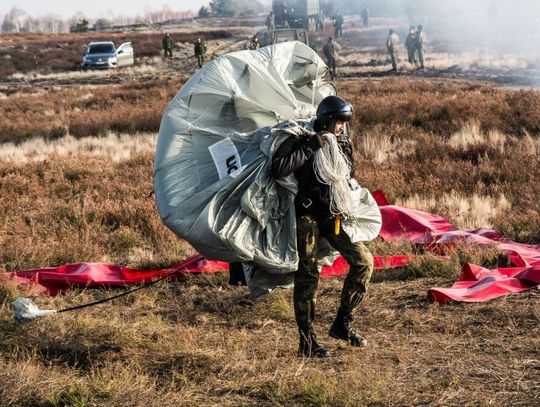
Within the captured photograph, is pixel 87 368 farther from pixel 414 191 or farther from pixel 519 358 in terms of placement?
pixel 414 191

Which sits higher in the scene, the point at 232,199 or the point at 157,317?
the point at 232,199

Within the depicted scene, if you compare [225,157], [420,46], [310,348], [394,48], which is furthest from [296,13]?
[310,348]

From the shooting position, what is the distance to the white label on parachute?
551 cm

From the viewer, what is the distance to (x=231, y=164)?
218 inches

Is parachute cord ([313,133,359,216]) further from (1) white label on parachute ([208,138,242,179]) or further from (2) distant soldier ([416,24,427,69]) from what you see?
(2) distant soldier ([416,24,427,69])

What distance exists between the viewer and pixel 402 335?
5.74 m

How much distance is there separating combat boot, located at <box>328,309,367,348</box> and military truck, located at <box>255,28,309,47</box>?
75.7 feet

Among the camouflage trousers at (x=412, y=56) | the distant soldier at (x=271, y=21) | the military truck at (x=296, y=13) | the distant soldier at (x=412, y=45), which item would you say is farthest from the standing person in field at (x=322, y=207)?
the distant soldier at (x=271, y=21)

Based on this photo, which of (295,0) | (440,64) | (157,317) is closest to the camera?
(157,317)

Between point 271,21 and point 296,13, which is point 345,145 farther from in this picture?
point 296,13

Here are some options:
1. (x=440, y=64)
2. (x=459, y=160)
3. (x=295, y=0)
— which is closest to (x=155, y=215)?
(x=459, y=160)

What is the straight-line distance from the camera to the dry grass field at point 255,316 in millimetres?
4609

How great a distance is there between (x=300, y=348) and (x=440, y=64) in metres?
29.8

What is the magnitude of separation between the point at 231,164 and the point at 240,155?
0.29 feet
